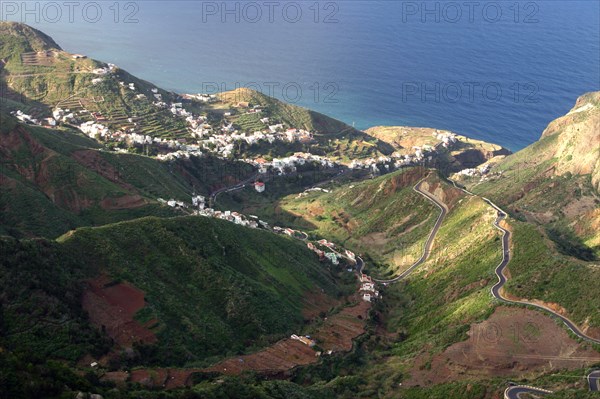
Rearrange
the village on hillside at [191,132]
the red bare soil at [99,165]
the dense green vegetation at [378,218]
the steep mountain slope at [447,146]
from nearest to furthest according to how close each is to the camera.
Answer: the red bare soil at [99,165], the dense green vegetation at [378,218], the village on hillside at [191,132], the steep mountain slope at [447,146]

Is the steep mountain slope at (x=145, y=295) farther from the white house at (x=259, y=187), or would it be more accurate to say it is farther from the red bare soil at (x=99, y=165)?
the white house at (x=259, y=187)

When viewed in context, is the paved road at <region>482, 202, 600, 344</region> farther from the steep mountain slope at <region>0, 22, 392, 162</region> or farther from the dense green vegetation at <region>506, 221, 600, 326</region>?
the steep mountain slope at <region>0, 22, 392, 162</region>

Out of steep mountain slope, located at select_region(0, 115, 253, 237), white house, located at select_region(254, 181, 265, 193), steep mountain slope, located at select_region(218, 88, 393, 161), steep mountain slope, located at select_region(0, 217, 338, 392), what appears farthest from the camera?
steep mountain slope, located at select_region(218, 88, 393, 161)

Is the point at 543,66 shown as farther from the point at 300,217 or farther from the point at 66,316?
the point at 66,316

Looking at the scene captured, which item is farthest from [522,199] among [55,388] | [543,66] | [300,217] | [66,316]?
[543,66]

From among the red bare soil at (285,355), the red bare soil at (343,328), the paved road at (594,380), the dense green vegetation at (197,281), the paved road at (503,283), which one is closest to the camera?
the paved road at (594,380)

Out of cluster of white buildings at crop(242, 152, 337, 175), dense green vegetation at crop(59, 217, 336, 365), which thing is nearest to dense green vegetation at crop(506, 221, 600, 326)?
dense green vegetation at crop(59, 217, 336, 365)

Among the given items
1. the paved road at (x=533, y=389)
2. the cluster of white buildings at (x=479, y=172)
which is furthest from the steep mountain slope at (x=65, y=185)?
the cluster of white buildings at (x=479, y=172)
